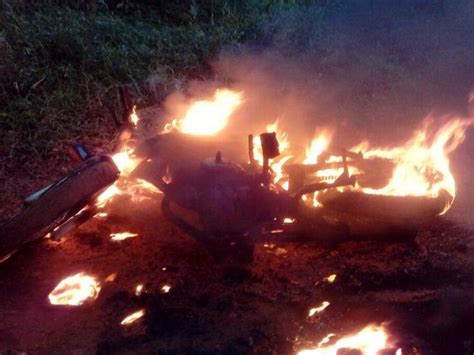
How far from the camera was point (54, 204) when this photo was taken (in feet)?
13.4

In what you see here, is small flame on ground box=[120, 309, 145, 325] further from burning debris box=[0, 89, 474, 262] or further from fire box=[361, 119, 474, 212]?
fire box=[361, 119, 474, 212]

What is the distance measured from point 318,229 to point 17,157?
4.22m

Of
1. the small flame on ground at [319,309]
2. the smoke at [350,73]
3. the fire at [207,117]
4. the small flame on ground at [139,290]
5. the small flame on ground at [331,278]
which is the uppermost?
the smoke at [350,73]

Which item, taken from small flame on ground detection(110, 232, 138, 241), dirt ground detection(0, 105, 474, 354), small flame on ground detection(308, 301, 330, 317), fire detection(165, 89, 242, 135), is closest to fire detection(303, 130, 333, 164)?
dirt ground detection(0, 105, 474, 354)

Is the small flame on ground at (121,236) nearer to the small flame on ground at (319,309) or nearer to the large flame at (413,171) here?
the large flame at (413,171)

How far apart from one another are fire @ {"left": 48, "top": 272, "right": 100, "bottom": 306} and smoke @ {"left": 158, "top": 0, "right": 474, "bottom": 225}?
115 inches

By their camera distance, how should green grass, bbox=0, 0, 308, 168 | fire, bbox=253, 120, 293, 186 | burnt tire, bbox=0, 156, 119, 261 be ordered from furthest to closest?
green grass, bbox=0, 0, 308, 168, fire, bbox=253, 120, 293, 186, burnt tire, bbox=0, 156, 119, 261

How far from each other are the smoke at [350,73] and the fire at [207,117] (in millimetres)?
305

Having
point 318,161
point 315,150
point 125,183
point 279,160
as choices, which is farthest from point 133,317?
point 315,150

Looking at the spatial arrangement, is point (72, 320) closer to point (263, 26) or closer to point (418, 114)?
point (418, 114)

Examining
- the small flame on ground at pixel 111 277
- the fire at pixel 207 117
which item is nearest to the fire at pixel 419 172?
the fire at pixel 207 117

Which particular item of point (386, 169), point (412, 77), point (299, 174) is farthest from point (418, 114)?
point (299, 174)

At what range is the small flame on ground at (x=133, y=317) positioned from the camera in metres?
3.78

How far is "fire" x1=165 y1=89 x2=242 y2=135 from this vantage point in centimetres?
573
